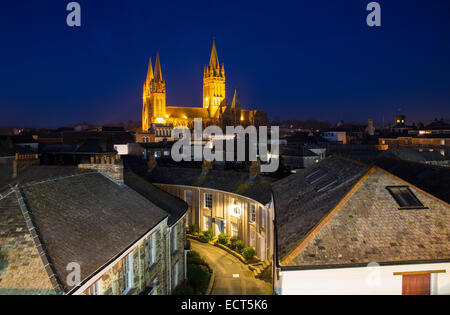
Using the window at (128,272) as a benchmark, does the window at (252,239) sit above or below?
below

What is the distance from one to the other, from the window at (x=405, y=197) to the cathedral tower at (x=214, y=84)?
461ft

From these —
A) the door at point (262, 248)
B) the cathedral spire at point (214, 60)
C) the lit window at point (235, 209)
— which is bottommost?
the door at point (262, 248)

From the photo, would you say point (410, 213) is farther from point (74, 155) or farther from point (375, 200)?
point (74, 155)

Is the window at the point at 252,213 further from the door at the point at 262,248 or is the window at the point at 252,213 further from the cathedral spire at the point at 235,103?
the cathedral spire at the point at 235,103

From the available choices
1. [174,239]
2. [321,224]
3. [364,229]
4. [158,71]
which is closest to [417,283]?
[364,229]

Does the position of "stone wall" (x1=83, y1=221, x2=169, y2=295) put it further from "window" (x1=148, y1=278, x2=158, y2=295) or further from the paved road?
the paved road

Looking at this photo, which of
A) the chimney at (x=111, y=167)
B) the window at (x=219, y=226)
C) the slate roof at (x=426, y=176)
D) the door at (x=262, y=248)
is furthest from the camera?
the window at (x=219, y=226)

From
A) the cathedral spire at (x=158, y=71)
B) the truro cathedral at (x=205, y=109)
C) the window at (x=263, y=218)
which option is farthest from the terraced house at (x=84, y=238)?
the cathedral spire at (x=158, y=71)

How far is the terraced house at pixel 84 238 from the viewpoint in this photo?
9.88m

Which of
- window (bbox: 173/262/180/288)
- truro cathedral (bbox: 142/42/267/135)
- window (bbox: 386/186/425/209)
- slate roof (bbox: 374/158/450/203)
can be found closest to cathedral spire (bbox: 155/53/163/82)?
truro cathedral (bbox: 142/42/267/135)

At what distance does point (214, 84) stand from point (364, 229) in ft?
485

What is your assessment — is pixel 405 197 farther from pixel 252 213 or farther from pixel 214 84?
pixel 214 84
